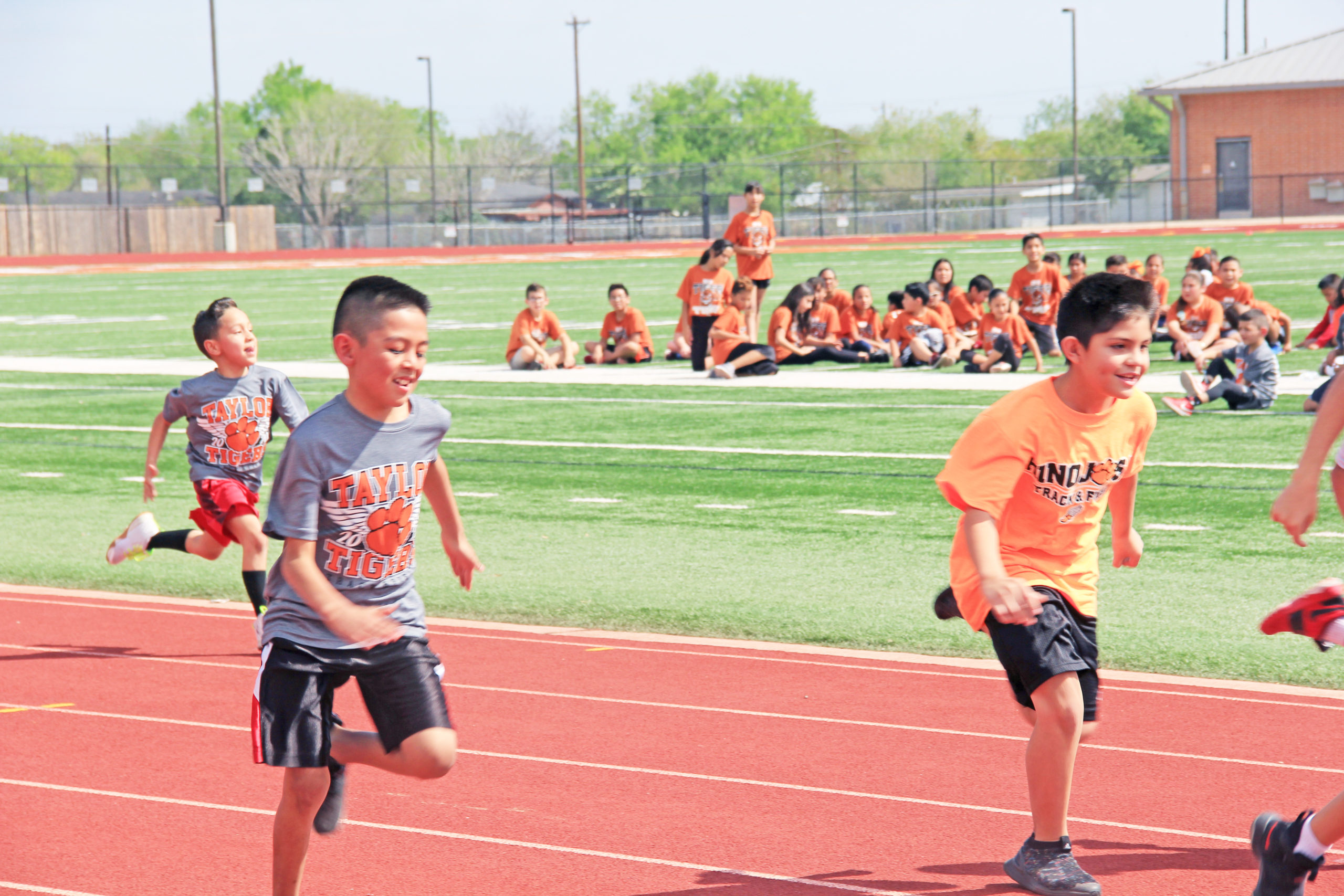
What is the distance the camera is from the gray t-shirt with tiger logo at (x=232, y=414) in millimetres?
7230

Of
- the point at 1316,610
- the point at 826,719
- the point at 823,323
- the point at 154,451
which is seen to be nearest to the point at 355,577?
the point at 1316,610

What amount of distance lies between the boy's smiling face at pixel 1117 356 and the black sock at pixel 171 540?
16.1 feet

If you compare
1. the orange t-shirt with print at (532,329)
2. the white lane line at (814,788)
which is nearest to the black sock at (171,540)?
the white lane line at (814,788)

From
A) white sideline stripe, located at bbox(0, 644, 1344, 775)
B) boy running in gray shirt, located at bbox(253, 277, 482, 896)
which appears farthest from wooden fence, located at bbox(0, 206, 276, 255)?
boy running in gray shirt, located at bbox(253, 277, 482, 896)

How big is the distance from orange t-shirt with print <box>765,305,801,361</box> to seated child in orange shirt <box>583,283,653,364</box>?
167 cm

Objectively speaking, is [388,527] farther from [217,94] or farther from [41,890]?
[217,94]

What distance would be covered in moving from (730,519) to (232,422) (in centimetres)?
405

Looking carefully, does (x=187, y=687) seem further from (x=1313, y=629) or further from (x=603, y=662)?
(x=1313, y=629)

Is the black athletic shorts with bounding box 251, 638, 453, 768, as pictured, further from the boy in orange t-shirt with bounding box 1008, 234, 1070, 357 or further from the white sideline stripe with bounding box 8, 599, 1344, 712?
the boy in orange t-shirt with bounding box 1008, 234, 1070, 357

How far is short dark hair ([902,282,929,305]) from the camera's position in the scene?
64.0 feet

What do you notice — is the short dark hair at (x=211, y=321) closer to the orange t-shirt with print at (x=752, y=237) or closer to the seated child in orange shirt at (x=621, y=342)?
the seated child in orange shirt at (x=621, y=342)

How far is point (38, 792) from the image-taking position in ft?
17.4

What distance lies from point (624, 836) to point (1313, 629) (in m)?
1.96

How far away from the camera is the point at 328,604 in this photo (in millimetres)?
3727
